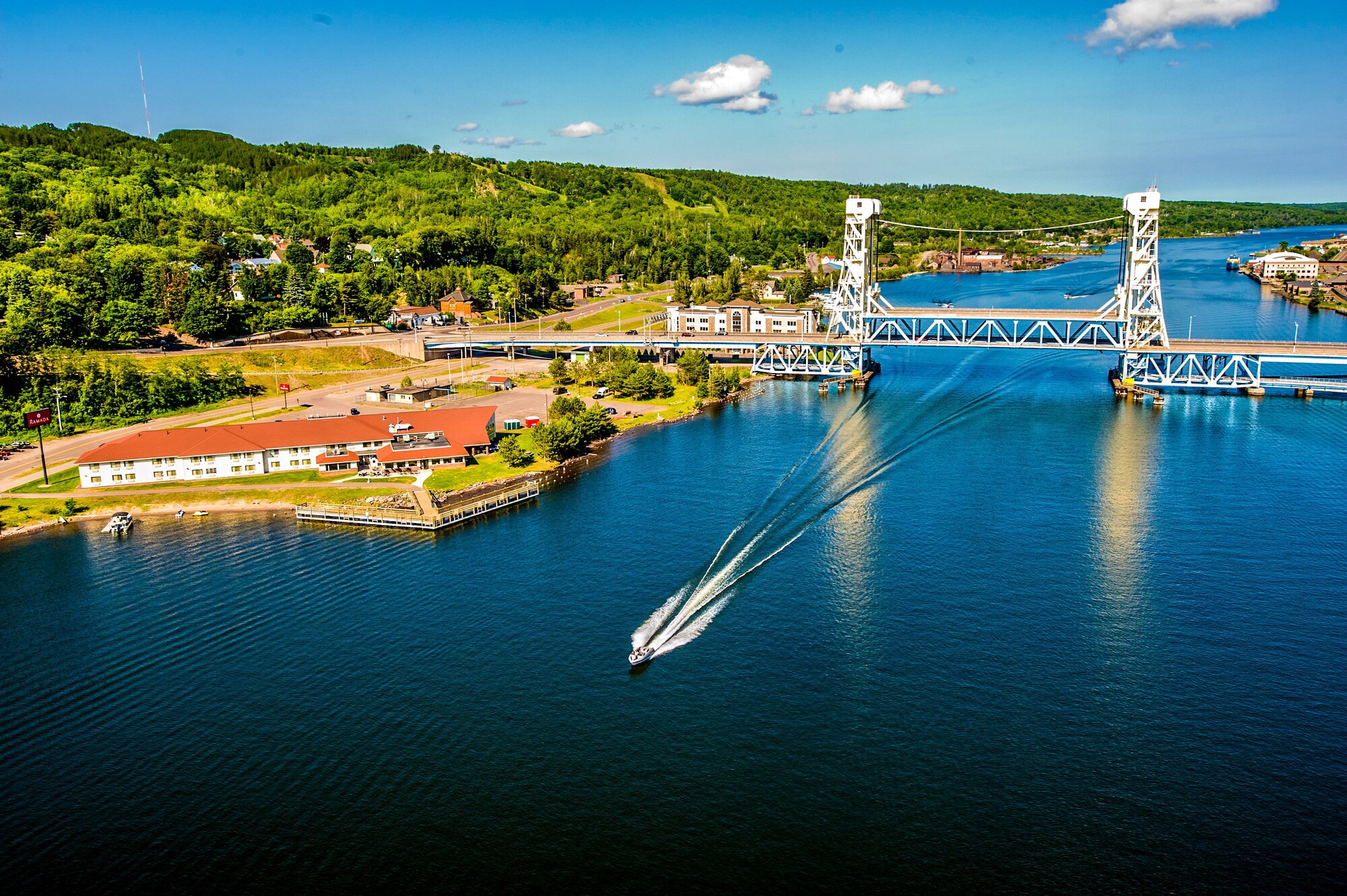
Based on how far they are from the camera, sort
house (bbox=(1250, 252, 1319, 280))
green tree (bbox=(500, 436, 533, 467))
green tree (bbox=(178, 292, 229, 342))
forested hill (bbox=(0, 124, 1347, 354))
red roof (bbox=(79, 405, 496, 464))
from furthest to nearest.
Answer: house (bbox=(1250, 252, 1319, 280)) < forested hill (bbox=(0, 124, 1347, 354)) < green tree (bbox=(178, 292, 229, 342)) < green tree (bbox=(500, 436, 533, 467)) < red roof (bbox=(79, 405, 496, 464))

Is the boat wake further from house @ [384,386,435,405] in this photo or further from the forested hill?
the forested hill

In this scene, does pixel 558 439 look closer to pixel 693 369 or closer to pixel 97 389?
pixel 693 369

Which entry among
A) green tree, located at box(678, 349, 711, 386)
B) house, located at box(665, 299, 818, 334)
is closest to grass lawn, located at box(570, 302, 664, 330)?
house, located at box(665, 299, 818, 334)

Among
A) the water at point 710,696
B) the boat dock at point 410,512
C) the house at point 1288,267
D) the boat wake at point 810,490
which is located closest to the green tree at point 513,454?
the boat dock at point 410,512

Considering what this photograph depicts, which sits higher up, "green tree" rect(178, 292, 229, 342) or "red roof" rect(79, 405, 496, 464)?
"green tree" rect(178, 292, 229, 342)

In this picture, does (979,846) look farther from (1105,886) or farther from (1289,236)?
(1289,236)

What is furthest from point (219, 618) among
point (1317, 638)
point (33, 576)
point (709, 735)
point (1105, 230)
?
point (1105, 230)

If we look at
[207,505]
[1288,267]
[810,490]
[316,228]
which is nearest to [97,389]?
[207,505]
